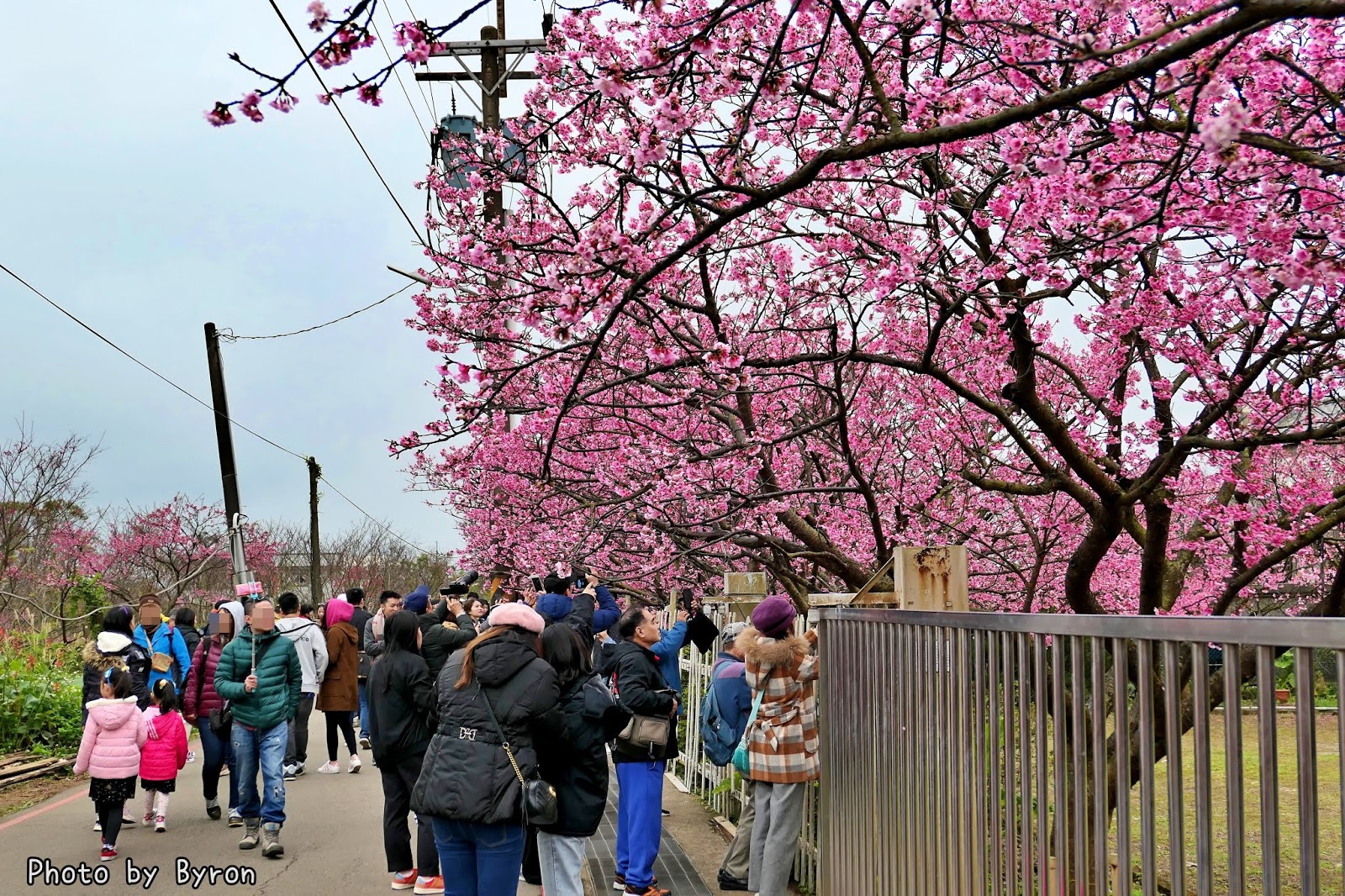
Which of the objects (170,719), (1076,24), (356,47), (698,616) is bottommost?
(170,719)

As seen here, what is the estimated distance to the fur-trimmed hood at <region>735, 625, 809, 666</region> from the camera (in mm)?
6547

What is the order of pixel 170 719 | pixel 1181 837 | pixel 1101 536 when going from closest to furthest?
1. pixel 1181 837
2. pixel 1101 536
3. pixel 170 719

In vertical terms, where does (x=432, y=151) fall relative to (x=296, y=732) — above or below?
above

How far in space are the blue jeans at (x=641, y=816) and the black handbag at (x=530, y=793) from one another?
1833 millimetres

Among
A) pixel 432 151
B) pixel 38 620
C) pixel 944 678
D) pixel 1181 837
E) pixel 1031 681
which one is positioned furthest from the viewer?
pixel 38 620

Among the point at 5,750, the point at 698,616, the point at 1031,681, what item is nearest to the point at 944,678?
the point at 1031,681

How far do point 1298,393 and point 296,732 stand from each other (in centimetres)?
1051

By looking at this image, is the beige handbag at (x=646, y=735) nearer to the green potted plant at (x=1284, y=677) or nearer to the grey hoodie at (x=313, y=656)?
the green potted plant at (x=1284, y=677)

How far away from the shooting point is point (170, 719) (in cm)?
947

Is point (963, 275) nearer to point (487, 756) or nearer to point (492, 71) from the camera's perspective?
point (487, 756)

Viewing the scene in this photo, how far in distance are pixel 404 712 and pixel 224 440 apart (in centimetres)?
1608

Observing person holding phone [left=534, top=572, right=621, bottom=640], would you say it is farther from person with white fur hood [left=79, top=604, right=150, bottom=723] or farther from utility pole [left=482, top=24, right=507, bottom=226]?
utility pole [left=482, top=24, right=507, bottom=226]

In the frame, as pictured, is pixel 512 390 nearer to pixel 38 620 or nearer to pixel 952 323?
pixel 952 323

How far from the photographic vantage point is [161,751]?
9.32 meters
